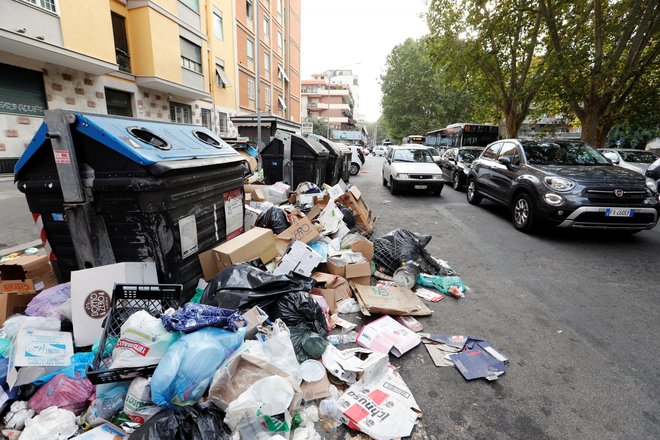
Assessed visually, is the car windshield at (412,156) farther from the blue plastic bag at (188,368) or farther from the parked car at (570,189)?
the blue plastic bag at (188,368)

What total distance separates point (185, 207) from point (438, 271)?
2945 millimetres

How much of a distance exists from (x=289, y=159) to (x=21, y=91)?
843cm

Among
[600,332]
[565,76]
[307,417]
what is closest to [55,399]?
[307,417]

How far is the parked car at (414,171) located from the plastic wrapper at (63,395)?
8713 millimetres

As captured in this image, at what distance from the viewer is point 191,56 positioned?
15.8 meters

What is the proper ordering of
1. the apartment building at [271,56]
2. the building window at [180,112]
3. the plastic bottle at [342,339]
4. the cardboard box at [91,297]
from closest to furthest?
the cardboard box at [91,297]
the plastic bottle at [342,339]
the building window at [180,112]
the apartment building at [271,56]

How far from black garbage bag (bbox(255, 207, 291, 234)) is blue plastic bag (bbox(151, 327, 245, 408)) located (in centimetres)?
235

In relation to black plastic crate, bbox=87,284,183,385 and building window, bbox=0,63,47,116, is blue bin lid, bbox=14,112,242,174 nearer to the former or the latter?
black plastic crate, bbox=87,284,183,385

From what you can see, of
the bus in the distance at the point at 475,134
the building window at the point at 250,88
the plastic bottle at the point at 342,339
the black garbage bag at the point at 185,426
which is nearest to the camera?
the black garbage bag at the point at 185,426

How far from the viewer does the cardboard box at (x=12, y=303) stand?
2.40 m

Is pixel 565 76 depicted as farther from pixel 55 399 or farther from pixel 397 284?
pixel 55 399

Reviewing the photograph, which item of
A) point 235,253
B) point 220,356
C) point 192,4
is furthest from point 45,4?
point 220,356

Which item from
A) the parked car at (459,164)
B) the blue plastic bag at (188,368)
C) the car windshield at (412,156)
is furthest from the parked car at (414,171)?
the blue plastic bag at (188,368)

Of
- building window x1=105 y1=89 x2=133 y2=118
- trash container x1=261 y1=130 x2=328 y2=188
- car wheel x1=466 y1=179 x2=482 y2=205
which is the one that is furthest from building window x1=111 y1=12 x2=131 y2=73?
car wheel x1=466 y1=179 x2=482 y2=205
